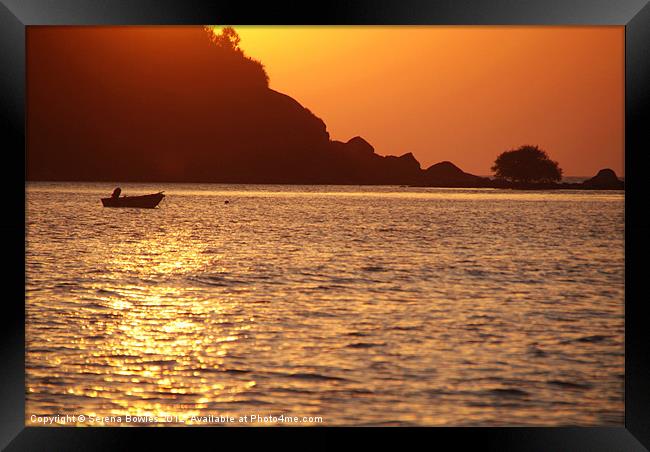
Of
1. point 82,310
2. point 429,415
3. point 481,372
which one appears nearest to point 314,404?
point 429,415

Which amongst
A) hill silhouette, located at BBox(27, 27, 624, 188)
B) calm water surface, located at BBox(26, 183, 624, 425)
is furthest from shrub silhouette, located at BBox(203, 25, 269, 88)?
calm water surface, located at BBox(26, 183, 624, 425)

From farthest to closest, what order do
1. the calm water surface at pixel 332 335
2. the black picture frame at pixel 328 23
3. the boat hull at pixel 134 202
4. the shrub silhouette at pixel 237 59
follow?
the shrub silhouette at pixel 237 59 → the boat hull at pixel 134 202 → the calm water surface at pixel 332 335 → the black picture frame at pixel 328 23

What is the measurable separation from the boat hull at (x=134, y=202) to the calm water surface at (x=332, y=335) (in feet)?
72.3

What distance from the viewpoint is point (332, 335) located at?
43.7 feet

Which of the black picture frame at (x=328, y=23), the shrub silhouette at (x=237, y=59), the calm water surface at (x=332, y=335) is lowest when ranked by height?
the calm water surface at (x=332, y=335)

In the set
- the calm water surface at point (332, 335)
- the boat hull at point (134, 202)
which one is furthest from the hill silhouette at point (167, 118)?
the calm water surface at point (332, 335)

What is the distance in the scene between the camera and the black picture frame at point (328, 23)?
5621mm

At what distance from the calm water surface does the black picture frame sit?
180 centimetres

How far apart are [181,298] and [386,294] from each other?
4620 mm

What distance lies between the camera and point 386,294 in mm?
21016

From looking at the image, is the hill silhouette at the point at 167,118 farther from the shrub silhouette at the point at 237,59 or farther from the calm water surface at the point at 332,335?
the calm water surface at the point at 332,335

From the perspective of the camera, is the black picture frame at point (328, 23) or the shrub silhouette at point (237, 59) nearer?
the black picture frame at point (328, 23)

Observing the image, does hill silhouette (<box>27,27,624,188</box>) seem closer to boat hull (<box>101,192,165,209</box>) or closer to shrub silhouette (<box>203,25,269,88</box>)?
shrub silhouette (<box>203,25,269,88</box>)

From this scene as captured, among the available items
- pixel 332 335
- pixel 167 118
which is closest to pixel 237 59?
pixel 167 118
